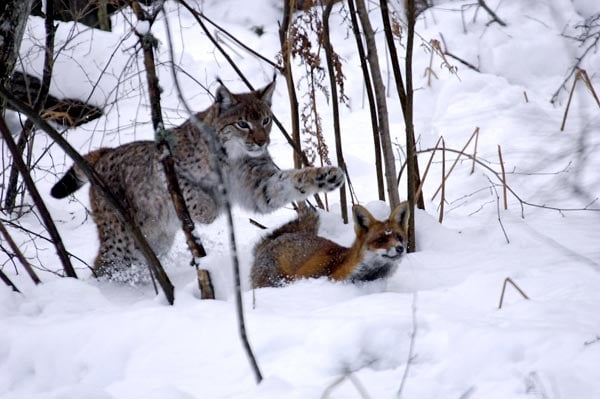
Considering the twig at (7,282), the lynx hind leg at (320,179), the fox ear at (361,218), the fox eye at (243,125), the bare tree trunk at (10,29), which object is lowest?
the twig at (7,282)

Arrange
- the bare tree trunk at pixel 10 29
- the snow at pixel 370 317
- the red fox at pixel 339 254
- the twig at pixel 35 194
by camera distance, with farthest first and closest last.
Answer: the red fox at pixel 339 254
the bare tree trunk at pixel 10 29
the twig at pixel 35 194
the snow at pixel 370 317

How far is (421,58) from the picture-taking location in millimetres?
10438

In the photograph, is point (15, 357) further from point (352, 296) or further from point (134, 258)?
point (134, 258)

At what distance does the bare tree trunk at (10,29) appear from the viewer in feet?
14.9

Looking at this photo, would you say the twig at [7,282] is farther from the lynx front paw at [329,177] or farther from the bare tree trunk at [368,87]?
the bare tree trunk at [368,87]

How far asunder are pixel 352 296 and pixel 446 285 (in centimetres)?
59

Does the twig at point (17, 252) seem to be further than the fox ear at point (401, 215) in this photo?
No

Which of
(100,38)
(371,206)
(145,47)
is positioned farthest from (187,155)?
(100,38)

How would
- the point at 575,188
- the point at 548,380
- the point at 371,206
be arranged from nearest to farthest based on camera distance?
the point at 575,188 < the point at 548,380 < the point at 371,206

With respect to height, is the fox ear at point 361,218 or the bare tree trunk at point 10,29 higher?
the bare tree trunk at point 10,29

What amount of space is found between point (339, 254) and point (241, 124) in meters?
1.42

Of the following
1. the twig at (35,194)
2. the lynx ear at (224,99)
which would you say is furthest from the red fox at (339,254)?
the twig at (35,194)

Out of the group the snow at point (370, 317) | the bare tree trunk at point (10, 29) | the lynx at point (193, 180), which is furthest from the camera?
the lynx at point (193, 180)

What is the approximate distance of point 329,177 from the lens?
526 cm
